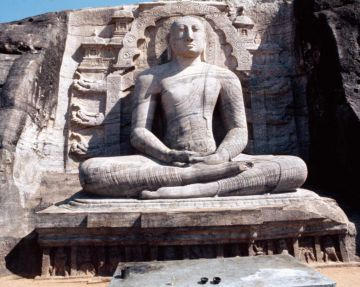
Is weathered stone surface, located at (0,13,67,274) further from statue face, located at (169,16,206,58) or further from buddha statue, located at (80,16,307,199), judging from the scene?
statue face, located at (169,16,206,58)

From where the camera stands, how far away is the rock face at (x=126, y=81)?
18.0 feet

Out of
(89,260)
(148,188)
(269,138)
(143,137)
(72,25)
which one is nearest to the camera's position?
(89,260)

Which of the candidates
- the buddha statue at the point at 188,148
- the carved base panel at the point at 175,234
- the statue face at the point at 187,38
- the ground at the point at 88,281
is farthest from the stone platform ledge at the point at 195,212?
the statue face at the point at 187,38

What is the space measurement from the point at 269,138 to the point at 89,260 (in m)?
3.55

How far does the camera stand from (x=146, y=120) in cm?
577

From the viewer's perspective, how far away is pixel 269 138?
6438 mm

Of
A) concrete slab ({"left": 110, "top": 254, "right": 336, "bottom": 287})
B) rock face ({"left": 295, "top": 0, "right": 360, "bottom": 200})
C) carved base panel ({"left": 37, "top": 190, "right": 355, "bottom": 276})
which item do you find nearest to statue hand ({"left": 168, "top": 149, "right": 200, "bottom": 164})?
carved base panel ({"left": 37, "top": 190, "right": 355, "bottom": 276})

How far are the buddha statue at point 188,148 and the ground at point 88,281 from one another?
107cm

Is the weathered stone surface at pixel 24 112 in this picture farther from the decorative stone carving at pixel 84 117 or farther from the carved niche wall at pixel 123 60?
the carved niche wall at pixel 123 60

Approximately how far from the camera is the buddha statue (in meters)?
4.74

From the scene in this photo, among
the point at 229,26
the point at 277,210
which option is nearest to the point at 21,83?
the point at 229,26

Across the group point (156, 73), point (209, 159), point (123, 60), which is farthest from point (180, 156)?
point (123, 60)

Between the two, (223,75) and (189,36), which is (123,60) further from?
(223,75)

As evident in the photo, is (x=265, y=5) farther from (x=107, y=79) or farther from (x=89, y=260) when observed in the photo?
(x=89, y=260)
